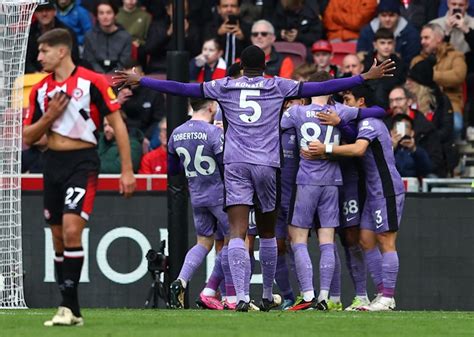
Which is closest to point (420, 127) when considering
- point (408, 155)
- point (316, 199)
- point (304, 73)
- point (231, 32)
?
point (408, 155)

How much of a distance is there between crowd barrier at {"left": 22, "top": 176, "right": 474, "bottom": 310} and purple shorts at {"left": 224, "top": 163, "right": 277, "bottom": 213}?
4408 millimetres

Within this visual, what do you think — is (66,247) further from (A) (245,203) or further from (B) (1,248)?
(B) (1,248)

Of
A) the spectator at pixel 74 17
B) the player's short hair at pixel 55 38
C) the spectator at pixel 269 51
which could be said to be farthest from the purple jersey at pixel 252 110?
the spectator at pixel 74 17

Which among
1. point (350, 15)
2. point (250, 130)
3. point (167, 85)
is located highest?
point (350, 15)

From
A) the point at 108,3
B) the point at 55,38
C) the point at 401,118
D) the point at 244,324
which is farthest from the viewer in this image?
the point at 108,3

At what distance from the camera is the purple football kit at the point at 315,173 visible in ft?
51.6

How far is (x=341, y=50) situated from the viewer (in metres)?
21.9

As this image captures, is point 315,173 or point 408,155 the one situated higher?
point 408,155

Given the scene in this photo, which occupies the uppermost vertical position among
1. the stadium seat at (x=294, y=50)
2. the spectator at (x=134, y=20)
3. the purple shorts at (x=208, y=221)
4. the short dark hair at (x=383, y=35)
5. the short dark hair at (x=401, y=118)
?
the spectator at (x=134, y=20)

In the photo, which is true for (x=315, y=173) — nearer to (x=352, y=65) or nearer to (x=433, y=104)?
(x=352, y=65)

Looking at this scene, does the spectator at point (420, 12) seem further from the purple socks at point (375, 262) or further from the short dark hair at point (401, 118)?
the purple socks at point (375, 262)

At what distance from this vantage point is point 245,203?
46.1 feet

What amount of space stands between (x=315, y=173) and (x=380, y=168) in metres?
0.67

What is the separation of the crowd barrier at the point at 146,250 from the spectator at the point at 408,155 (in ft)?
2.80
